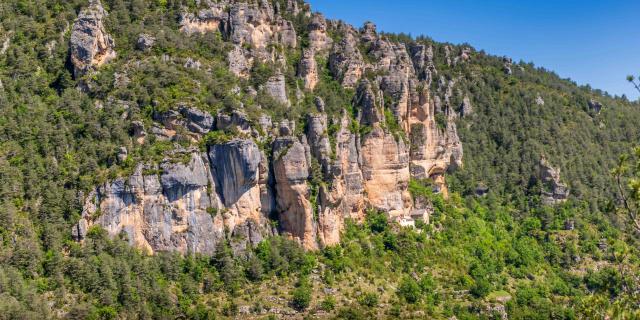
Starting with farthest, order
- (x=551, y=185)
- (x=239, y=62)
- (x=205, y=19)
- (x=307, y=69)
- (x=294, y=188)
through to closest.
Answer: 1. (x=551, y=185)
2. (x=307, y=69)
3. (x=205, y=19)
4. (x=239, y=62)
5. (x=294, y=188)

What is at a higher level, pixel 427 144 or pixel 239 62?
pixel 239 62

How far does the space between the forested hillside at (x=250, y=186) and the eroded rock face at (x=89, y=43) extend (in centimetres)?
22

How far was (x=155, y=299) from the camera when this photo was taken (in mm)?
53969

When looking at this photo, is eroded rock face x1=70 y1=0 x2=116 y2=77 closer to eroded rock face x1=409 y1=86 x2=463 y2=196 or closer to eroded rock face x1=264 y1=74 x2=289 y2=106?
eroded rock face x1=264 y1=74 x2=289 y2=106

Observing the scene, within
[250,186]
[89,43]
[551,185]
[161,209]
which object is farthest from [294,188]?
[551,185]

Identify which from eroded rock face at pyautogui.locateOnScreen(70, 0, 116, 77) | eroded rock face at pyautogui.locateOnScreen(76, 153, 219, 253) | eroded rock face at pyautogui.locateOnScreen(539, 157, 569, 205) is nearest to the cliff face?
eroded rock face at pyautogui.locateOnScreen(76, 153, 219, 253)

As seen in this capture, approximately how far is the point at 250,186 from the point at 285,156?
17.6 ft

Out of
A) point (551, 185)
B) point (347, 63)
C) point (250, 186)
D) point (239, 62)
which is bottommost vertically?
point (551, 185)

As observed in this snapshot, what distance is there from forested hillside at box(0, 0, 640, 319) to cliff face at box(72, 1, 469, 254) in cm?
22

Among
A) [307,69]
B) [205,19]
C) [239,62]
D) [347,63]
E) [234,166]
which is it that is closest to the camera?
[234,166]

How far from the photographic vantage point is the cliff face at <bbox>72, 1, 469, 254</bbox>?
5969 cm

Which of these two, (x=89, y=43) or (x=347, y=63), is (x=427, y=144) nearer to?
(x=347, y=63)

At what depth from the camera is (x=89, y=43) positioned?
66.9m

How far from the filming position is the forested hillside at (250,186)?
55.2 meters
